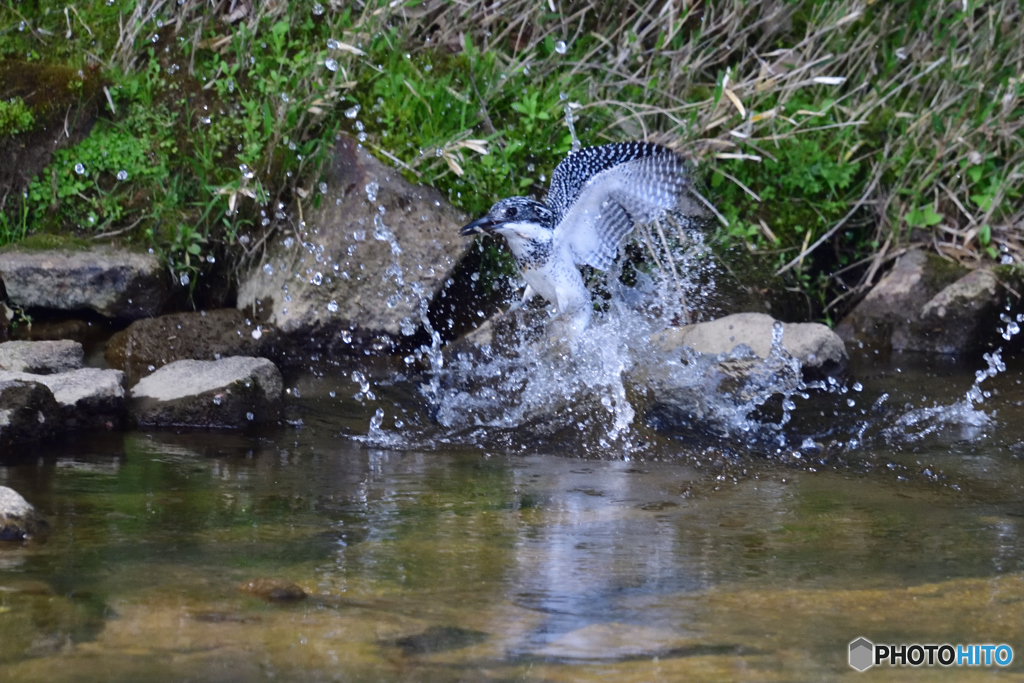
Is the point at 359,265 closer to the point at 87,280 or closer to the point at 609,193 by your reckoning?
the point at 87,280

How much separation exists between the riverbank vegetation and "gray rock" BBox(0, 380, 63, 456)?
5.13 ft

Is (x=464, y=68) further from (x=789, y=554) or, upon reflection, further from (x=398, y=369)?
(x=789, y=554)

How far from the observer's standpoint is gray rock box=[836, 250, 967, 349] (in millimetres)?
5715

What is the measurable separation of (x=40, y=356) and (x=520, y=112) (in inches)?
104

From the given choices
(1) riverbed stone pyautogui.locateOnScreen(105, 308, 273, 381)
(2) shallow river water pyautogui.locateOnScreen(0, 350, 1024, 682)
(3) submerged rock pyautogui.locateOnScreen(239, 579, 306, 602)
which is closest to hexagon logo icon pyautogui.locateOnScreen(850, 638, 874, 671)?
(2) shallow river water pyautogui.locateOnScreen(0, 350, 1024, 682)

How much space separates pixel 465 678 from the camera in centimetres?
207

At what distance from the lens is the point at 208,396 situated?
4156 millimetres

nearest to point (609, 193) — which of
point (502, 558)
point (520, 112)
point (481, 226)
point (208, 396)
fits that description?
point (481, 226)

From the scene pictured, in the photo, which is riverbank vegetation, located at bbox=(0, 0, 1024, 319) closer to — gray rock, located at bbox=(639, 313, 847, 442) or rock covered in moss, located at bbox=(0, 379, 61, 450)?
gray rock, located at bbox=(639, 313, 847, 442)

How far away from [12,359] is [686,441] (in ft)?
8.80

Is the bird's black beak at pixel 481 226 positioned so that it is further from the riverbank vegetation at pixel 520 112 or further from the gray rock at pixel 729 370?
the gray rock at pixel 729 370

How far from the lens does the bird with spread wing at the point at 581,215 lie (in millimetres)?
4320

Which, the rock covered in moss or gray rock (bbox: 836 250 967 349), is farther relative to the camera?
gray rock (bbox: 836 250 967 349)

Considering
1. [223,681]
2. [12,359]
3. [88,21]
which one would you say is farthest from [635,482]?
[88,21]
